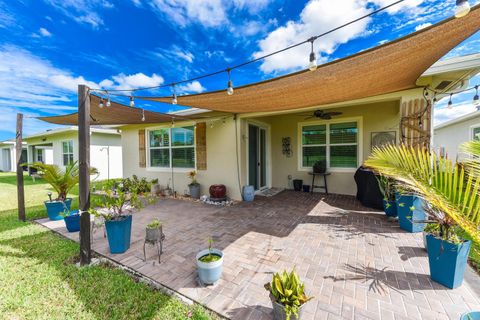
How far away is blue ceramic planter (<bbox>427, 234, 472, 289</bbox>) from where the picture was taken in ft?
6.23

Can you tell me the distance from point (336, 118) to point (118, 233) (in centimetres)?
653

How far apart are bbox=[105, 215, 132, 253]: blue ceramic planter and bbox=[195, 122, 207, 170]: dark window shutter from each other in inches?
140

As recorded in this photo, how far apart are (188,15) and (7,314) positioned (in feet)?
19.4

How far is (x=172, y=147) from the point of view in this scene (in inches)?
280

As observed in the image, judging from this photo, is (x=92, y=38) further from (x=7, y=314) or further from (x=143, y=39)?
(x=7, y=314)

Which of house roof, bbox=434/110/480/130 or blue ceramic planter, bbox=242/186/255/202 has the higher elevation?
house roof, bbox=434/110/480/130

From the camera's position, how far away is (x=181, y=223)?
403 centimetres

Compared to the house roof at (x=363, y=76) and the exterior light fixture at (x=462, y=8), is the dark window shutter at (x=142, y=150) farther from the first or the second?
the exterior light fixture at (x=462, y=8)

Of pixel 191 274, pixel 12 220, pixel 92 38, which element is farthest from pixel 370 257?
pixel 92 38

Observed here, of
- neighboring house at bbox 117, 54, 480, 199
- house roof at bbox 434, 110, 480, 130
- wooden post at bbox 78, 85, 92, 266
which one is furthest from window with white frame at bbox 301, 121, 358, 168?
wooden post at bbox 78, 85, 92, 266

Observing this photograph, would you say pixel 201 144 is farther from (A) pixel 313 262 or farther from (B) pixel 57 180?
(A) pixel 313 262

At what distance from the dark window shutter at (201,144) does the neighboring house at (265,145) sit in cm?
3

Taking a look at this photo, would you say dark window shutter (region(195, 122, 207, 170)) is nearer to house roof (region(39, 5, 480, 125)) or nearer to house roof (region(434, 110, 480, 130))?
house roof (region(39, 5, 480, 125))

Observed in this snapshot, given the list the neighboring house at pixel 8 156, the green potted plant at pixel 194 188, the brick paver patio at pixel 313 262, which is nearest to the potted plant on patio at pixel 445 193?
the brick paver patio at pixel 313 262
